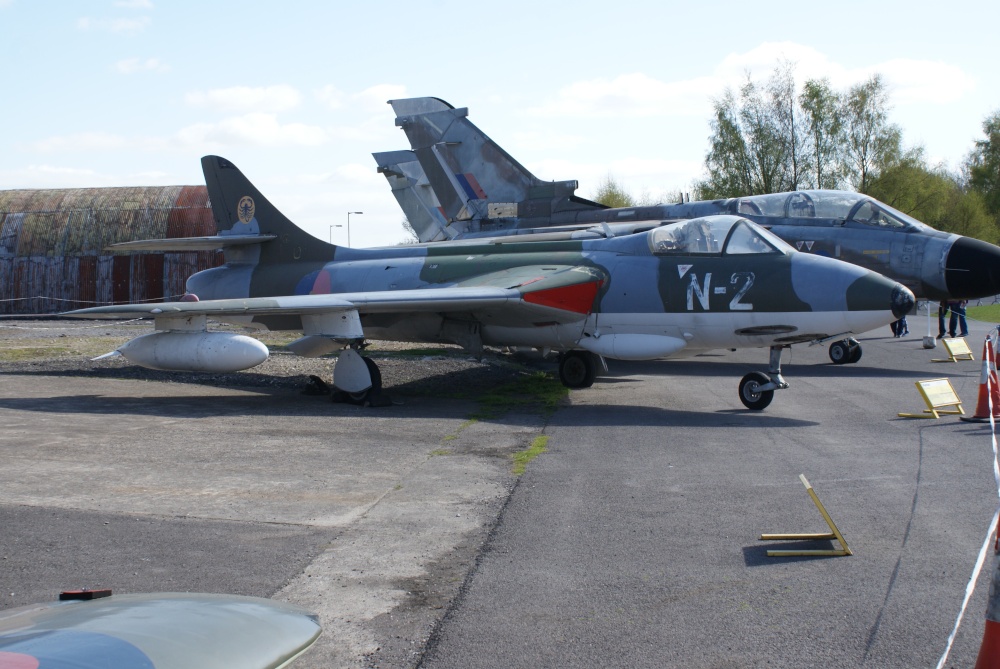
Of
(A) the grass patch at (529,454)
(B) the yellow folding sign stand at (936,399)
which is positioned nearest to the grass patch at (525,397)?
(A) the grass patch at (529,454)

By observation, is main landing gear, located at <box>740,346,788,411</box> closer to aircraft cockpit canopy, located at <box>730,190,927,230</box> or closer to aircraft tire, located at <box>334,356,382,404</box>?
aircraft tire, located at <box>334,356,382,404</box>

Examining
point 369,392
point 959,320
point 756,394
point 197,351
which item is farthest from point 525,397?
point 959,320

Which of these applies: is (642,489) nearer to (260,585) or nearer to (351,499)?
(351,499)

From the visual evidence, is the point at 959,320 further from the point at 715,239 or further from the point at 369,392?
the point at 369,392

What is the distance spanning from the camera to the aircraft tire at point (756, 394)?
11.2 m

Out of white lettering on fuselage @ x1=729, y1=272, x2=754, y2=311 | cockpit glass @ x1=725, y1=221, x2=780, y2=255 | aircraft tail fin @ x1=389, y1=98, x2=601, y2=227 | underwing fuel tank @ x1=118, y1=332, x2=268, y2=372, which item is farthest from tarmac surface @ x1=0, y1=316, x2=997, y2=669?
aircraft tail fin @ x1=389, y1=98, x2=601, y2=227

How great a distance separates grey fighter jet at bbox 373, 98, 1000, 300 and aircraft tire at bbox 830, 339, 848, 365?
2.29m

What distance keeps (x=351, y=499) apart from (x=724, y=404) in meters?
6.72

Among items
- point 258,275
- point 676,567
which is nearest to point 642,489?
point 676,567

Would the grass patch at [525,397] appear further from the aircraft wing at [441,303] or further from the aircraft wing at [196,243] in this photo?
the aircraft wing at [196,243]

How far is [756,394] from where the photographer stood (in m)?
11.3

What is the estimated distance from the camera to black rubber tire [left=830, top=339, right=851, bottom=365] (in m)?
17.4

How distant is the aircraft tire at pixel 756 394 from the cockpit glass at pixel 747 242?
5.25 ft

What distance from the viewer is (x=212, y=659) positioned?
236 cm
